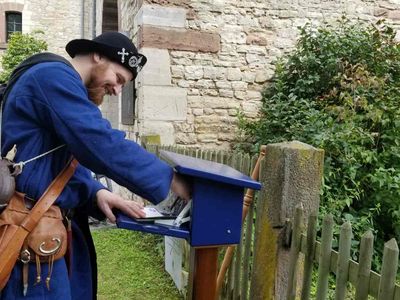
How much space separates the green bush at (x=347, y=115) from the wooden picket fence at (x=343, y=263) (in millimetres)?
1861

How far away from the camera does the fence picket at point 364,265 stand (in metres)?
1.62

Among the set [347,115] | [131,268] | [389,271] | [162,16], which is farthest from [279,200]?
[162,16]

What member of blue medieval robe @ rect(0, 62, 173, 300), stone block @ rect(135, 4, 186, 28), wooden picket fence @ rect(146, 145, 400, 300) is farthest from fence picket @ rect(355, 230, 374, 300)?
stone block @ rect(135, 4, 186, 28)

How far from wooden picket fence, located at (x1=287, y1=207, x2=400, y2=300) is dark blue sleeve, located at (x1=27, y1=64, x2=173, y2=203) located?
863 millimetres

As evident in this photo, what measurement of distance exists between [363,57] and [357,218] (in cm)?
249

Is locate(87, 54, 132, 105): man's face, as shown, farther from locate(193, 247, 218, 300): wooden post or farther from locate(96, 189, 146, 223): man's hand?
locate(193, 247, 218, 300): wooden post

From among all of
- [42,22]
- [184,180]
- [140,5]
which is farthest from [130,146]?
[42,22]

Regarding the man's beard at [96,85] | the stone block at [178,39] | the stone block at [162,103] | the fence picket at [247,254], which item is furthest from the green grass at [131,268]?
the stone block at [178,39]

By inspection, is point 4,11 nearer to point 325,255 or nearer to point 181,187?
point 181,187

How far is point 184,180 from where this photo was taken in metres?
1.58

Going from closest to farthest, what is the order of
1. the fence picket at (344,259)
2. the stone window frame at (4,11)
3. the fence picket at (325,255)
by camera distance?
the fence picket at (344,259)
the fence picket at (325,255)
the stone window frame at (4,11)

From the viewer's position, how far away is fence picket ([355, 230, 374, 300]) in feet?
5.32

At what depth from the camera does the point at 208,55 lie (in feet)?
19.0

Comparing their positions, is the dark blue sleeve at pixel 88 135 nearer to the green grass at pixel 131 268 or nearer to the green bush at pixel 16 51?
the green grass at pixel 131 268
